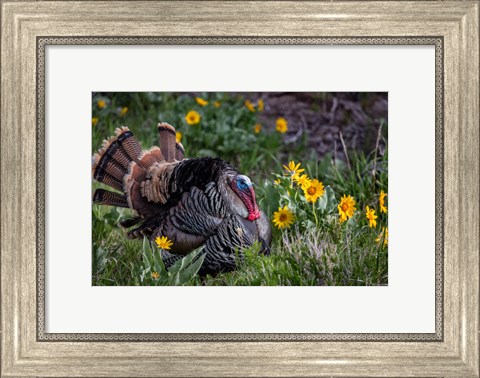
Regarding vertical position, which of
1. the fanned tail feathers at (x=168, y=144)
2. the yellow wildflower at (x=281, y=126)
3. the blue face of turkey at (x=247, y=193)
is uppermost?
the yellow wildflower at (x=281, y=126)

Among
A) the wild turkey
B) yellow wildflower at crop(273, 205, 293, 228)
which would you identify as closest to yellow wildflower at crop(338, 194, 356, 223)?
yellow wildflower at crop(273, 205, 293, 228)

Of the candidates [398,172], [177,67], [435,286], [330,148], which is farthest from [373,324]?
[330,148]

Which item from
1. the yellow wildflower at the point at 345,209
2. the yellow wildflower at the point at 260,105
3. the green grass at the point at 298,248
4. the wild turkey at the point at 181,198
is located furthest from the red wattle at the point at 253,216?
the yellow wildflower at the point at 260,105

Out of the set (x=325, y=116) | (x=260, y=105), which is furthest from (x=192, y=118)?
(x=325, y=116)

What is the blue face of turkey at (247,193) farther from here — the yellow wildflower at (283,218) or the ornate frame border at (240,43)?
the ornate frame border at (240,43)

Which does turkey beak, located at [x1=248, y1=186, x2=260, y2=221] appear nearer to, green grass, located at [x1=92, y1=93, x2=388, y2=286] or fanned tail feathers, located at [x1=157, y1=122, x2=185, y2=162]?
green grass, located at [x1=92, y1=93, x2=388, y2=286]

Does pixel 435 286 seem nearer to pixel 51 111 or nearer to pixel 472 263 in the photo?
pixel 472 263

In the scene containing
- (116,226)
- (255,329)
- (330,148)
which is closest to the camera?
(255,329)
